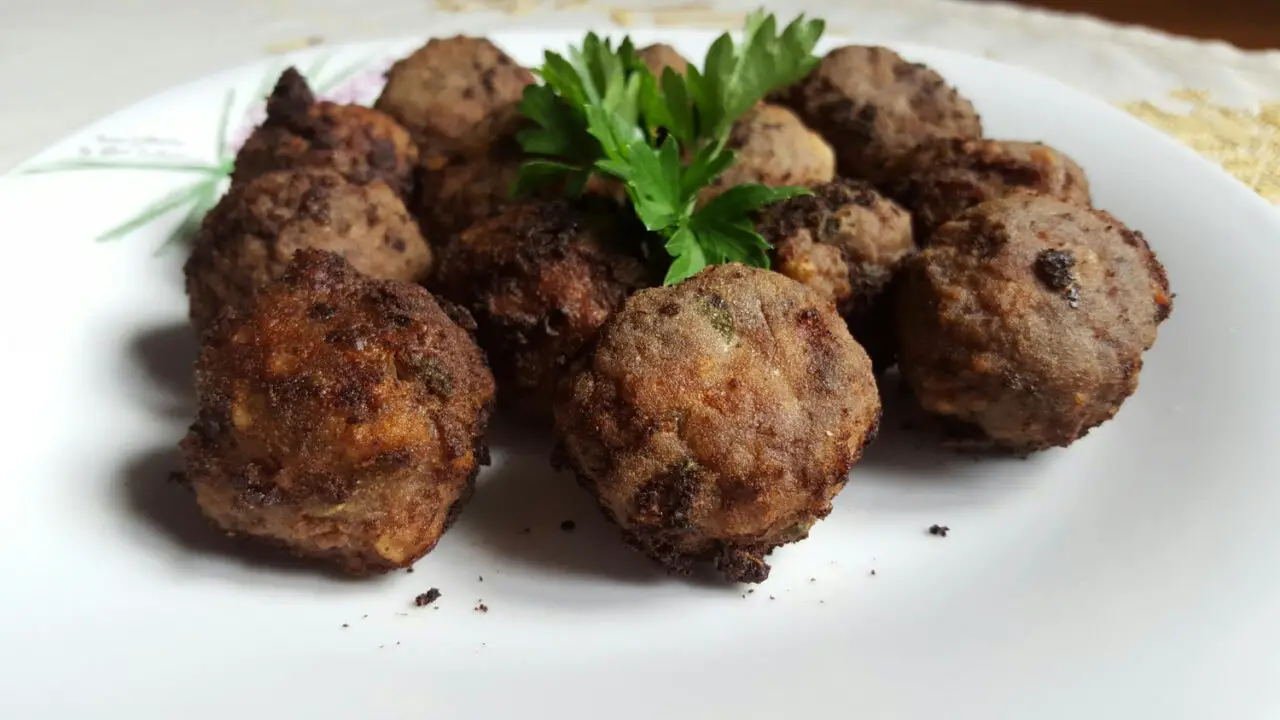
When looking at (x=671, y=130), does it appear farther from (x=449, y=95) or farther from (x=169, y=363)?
(x=169, y=363)

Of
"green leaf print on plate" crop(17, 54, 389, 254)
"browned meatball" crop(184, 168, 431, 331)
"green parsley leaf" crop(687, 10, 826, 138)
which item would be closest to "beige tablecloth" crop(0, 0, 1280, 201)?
"green leaf print on plate" crop(17, 54, 389, 254)

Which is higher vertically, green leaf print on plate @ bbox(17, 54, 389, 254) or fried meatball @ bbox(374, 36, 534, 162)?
fried meatball @ bbox(374, 36, 534, 162)

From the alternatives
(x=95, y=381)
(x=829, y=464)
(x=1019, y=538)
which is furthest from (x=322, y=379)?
(x=1019, y=538)

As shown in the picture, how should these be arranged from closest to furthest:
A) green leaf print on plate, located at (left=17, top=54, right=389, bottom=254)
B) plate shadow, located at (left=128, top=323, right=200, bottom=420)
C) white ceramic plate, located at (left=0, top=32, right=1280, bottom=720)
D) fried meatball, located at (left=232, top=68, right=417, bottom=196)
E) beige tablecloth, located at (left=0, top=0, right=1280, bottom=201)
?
white ceramic plate, located at (left=0, top=32, right=1280, bottom=720)
plate shadow, located at (left=128, top=323, right=200, bottom=420)
fried meatball, located at (left=232, top=68, right=417, bottom=196)
green leaf print on plate, located at (left=17, top=54, right=389, bottom=254)
beige tablecloth, located at (left=0, top=0, right=1280, bottom=201)

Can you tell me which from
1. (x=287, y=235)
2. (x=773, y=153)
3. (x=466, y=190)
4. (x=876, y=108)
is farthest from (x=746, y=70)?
(x=287, y=235)

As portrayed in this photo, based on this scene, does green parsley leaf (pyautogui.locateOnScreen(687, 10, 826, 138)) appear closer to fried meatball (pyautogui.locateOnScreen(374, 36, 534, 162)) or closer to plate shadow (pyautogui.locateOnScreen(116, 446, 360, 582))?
fried meatball (pyautogui.locateOnScreen(374, 36, 534, 162))

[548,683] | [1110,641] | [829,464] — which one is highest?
[829,464]

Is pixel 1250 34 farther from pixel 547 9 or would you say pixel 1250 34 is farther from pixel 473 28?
pixel 473 28
